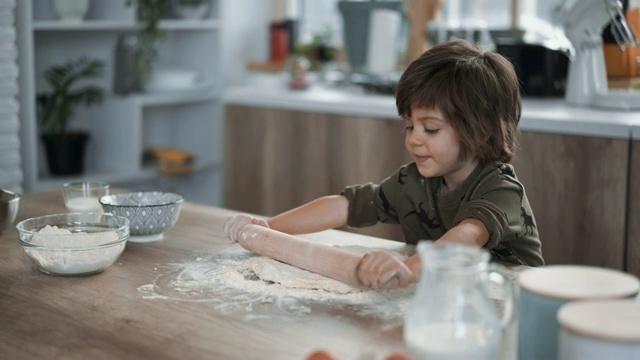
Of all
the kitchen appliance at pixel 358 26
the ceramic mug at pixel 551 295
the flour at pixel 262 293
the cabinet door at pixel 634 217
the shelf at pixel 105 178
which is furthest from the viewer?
the kitchen appliance at pixel 358 26

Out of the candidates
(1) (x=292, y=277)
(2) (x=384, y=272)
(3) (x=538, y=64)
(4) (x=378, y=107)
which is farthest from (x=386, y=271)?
(3) (x=538, y=64)

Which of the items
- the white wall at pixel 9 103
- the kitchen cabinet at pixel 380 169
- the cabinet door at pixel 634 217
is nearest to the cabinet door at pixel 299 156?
the kitchen cabinet at pixel 380 169

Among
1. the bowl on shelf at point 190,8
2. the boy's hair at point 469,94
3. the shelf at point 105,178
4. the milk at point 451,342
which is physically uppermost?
the bowl on shelf at point 190,8

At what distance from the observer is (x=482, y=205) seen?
1.53m

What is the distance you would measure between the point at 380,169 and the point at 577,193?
2.30 feet

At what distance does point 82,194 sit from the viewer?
187 cm

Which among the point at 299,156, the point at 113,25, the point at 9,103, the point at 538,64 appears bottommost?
the point at 299,156

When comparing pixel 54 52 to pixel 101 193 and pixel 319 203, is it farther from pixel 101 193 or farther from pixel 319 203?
pixel 319 203

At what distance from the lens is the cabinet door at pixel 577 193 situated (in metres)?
2.38

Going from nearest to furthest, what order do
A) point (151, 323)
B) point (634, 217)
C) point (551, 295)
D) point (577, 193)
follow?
1. point (551, 295)
2. point (151, 323)
3. point (634, 217)
4. point (577, 193)

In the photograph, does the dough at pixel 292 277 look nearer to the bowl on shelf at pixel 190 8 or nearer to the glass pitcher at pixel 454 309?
the glass pitcher at pixel 454 309

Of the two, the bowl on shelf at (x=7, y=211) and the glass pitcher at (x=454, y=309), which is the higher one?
the glass pitcher at (x=454, y=309)

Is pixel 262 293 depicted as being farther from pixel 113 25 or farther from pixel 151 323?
pixel 113 25

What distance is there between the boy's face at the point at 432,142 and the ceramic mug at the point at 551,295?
0.61m
